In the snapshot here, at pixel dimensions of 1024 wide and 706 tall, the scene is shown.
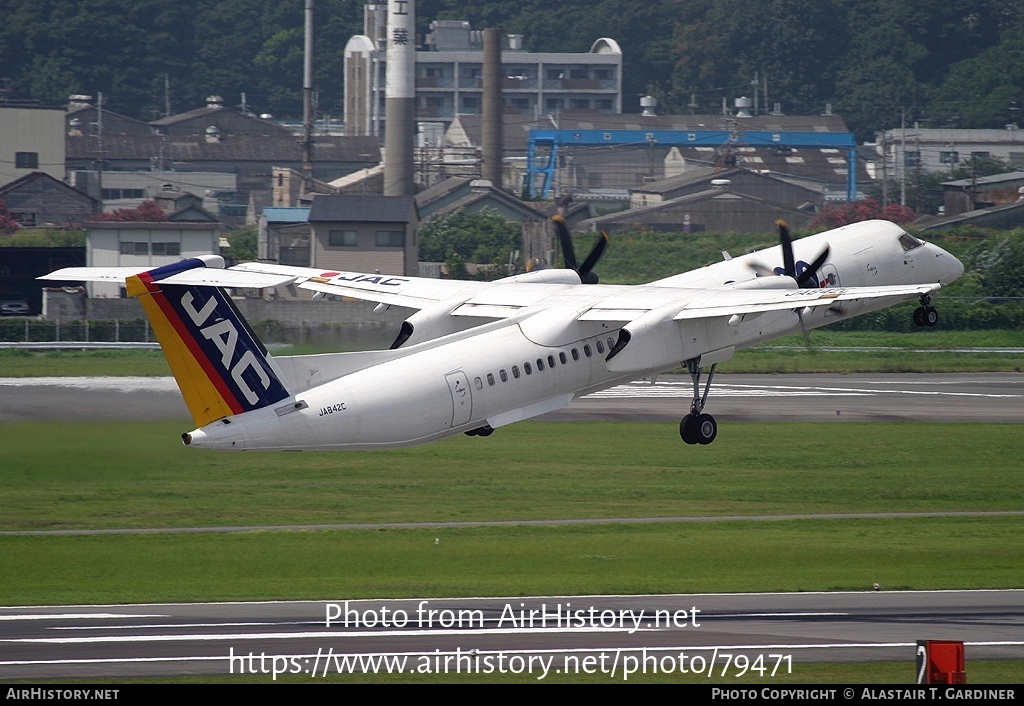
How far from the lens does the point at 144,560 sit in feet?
133

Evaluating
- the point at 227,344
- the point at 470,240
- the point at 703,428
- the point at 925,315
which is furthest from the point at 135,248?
the point at 227,344

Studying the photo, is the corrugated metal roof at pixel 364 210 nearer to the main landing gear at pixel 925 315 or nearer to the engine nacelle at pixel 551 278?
the engine nacelle at pixel 551 278

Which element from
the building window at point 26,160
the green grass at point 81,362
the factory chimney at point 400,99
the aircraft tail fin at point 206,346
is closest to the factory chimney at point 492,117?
the factory chimney at point 400,99

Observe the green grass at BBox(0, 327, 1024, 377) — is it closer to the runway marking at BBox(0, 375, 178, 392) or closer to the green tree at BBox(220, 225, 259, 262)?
the runway marking at BBox(0, 375, 178, 392)

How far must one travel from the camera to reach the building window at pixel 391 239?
90562 millimetres

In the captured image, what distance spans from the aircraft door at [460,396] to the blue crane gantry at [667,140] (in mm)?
116075

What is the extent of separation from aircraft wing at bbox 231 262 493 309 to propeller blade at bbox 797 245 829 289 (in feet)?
30.2

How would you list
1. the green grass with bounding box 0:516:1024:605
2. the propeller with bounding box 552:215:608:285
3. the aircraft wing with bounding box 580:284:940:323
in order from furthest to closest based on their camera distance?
the propeller with bounding box 552:215:608:285
the green grass with bounding box 0:516:1024:605
the aircraft wing with bounding box 580:284:940:323

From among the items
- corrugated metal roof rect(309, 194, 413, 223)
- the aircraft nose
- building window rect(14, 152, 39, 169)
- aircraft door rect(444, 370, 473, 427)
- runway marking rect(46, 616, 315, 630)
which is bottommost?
runway marking rect(46, 616, 315, 630)

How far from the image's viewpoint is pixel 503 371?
109ft

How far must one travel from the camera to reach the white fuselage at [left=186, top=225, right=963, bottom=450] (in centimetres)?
3041

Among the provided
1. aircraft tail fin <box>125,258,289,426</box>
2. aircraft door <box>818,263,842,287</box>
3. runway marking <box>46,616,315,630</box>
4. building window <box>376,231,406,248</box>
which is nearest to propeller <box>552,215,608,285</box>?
aircraft door <box>818,263,842,287</box>

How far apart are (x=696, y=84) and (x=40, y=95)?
91.2 meters
